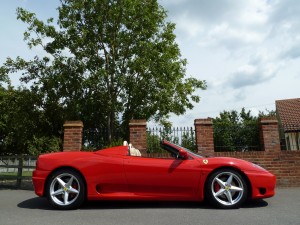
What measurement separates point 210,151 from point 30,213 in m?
5.46

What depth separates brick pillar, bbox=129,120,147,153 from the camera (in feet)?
29.6

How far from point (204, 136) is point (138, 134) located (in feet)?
6.50

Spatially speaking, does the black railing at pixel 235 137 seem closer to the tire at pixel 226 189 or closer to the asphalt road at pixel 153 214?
the asphalt road at pixel 153 214

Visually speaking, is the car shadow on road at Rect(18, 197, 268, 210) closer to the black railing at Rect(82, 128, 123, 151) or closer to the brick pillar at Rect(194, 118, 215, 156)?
the brick pillar at Rect(194, 118, 215, 156)

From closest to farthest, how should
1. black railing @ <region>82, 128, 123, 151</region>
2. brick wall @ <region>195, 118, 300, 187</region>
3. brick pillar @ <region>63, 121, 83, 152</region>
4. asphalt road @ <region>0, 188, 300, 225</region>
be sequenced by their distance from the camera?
asphalt road @ <region>0, 188, 300, 225</region> → brick wall @ <region>195, 118, 300, 187</region> → brick pillar @ <region>63, 121, 83, 152</region> → black railing @ <region>82, 128, 123, 151</region>

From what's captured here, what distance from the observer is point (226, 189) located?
516 centimetres

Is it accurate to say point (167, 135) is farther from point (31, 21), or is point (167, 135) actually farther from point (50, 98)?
point (31, 21)

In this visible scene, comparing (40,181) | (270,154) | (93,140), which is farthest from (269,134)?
(40,181)

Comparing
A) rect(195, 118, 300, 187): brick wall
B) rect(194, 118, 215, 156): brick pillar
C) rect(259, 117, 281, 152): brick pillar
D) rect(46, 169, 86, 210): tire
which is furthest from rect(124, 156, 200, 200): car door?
rect(259, 117, 281, 152): brick pillar

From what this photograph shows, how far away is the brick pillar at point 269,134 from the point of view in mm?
8852

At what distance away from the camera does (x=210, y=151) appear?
353 inches

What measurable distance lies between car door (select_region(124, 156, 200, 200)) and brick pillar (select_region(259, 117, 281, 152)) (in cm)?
444

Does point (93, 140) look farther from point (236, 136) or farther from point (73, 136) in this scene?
point (236, 136)

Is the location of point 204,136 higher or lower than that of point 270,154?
higher
